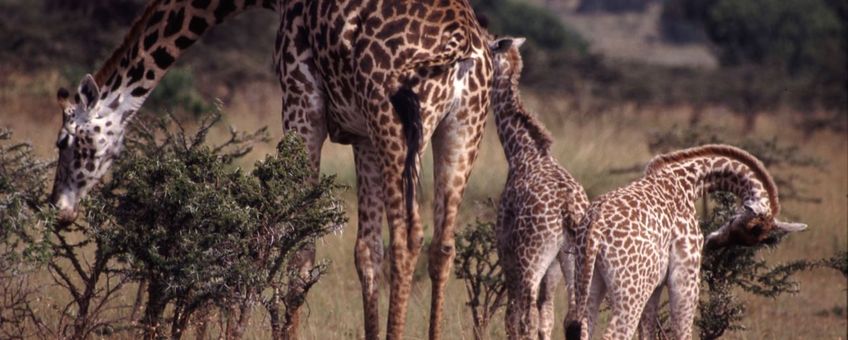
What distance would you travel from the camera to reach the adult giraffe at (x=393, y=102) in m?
5.84

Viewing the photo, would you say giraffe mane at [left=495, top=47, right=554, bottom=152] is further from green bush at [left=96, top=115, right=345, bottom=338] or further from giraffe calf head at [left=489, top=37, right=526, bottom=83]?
green bush at [left=96, top=115, right=345, bottom=338]

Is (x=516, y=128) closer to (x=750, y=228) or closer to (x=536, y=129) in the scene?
(x=536, y=129)

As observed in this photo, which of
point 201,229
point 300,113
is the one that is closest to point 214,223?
point 201,229

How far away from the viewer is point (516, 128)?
24.8 ft

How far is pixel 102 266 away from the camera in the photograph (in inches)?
243

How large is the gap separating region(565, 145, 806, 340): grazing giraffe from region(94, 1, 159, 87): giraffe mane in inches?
106

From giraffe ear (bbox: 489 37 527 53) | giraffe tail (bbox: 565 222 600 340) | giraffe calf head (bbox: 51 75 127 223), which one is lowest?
giraffe tail (bbox: 565 222 600 340)

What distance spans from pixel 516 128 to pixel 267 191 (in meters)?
2.15

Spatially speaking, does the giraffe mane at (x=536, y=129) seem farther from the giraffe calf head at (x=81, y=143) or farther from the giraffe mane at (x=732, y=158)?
the giraffe calf head at (x=81, y=143)

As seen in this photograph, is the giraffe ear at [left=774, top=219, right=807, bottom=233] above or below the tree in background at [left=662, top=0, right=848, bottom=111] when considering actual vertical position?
below

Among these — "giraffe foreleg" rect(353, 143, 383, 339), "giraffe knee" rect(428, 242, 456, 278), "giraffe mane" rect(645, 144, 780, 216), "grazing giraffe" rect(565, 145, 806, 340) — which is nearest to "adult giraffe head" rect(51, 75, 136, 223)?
"giraffe foreleg" rect(353, 143, 383, 339)

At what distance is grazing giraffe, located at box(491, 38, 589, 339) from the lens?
257 inches

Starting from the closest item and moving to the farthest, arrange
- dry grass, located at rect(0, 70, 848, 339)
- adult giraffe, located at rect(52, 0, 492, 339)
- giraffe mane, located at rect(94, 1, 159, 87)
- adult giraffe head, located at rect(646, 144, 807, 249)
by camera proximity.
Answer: adult giraffe, located at rect(52, 0, 492, 339) → adult giraffe head, located at rect(646, 144, 807, 249) → giraffe mane, located at rect(94, 1, 159, 87) → dry grass, located at rect(0, 70, 848, 339)

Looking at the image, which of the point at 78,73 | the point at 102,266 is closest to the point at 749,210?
the point at 102,266
